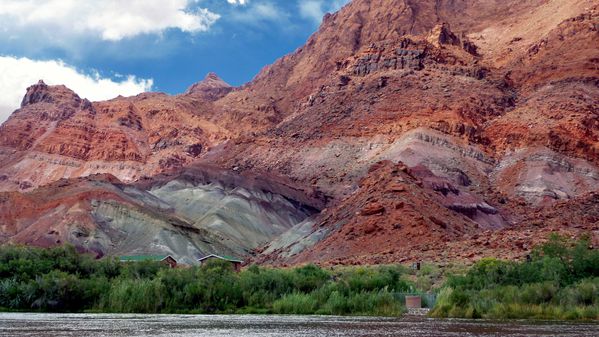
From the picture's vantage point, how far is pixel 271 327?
5175 centimetres

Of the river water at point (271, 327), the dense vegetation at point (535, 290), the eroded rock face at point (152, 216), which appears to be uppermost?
the eroded rock face at point (152, 216)

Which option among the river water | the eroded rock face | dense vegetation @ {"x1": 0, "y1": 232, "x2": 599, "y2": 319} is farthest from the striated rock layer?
the river water

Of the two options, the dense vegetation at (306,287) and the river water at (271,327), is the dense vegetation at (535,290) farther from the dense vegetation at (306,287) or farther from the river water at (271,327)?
the river water at (271,327)

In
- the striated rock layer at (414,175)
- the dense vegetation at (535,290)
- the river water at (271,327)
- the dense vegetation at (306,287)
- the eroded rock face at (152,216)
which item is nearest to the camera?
the river water at (271,327)

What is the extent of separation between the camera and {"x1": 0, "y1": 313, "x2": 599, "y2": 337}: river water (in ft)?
150

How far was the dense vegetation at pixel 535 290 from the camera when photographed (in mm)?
56469

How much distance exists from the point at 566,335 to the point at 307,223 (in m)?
92.0

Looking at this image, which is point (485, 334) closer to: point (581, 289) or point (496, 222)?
point (581, 289)

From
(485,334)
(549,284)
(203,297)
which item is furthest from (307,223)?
(485,334)

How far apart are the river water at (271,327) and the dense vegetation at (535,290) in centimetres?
305

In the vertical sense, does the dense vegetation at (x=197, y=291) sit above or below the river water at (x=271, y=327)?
above

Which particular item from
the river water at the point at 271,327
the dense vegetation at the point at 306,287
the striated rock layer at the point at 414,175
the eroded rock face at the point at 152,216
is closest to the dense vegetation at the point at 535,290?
the dense vegetation at the point at 306,287

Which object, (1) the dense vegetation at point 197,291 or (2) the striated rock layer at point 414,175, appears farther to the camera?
(2) the striated rock layer at point 414,175

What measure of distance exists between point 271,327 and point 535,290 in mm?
17914
